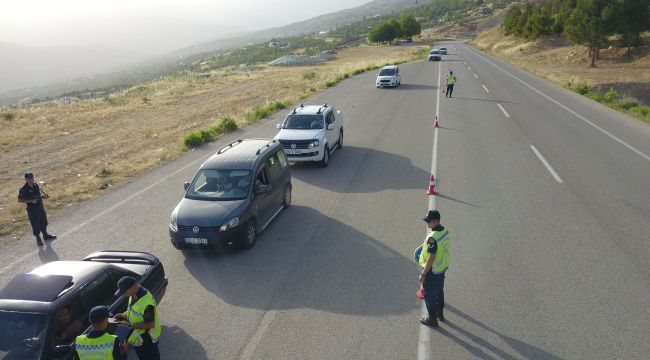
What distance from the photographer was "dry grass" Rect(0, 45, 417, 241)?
1347cm

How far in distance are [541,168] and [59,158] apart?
59.0ft

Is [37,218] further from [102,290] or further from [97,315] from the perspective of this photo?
[97,315]

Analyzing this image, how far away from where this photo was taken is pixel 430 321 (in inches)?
256

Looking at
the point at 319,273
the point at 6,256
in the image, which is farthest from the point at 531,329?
the point at 6,256

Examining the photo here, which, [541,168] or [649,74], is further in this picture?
[649,74]

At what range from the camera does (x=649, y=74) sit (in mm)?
36219

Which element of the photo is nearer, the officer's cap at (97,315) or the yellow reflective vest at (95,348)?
the officer's cap at (97,315)

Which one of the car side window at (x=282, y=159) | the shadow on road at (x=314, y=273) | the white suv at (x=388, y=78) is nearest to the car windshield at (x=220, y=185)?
the shadow on road at (x=314, y=273)

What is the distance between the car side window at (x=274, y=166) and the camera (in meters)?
10.2

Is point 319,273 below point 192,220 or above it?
below

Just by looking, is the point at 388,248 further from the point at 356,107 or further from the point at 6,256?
the point at 356,107

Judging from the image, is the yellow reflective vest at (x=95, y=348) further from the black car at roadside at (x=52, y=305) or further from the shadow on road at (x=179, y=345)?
the shadow on road at (x=179, y=345)

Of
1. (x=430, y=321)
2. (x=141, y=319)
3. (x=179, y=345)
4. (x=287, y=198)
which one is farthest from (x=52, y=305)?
(x=287, y=198)

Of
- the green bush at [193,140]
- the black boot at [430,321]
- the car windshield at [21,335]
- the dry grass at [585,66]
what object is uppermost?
the car windshield at [21,335]
